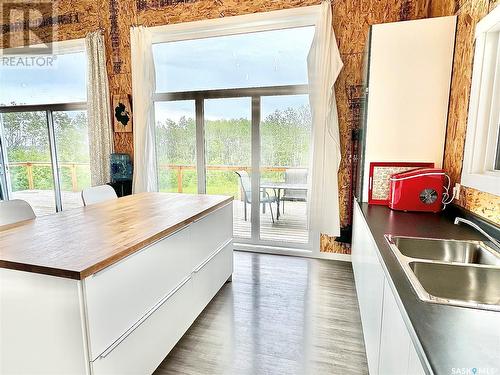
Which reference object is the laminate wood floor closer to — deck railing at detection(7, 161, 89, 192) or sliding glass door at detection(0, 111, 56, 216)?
deck railing at detection(7, 161, 89, 192)

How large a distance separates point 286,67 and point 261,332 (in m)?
2.85

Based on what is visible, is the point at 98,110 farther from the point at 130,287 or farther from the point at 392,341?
the point at 392,341

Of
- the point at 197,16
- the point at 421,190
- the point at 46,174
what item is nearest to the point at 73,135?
the point at 46,174

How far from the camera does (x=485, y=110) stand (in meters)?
1.70

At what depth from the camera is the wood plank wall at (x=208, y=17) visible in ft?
9.72

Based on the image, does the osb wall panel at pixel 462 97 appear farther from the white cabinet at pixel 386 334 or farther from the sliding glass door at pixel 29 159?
the sliding glass door at pixel 29 159

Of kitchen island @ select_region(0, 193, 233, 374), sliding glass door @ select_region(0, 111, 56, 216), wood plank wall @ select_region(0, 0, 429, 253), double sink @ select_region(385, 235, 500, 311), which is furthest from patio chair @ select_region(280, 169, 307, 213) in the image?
sliding glass door @ select_region(0, 111, 56, 216)

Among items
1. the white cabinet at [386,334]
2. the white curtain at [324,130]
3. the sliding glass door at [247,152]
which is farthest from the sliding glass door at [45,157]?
the white cabinet at [386,334]

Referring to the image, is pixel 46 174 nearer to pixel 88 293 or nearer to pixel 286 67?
pixel 286 67

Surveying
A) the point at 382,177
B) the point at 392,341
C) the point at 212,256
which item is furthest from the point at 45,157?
the point at 392,341

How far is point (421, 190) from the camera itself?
6.84 feet

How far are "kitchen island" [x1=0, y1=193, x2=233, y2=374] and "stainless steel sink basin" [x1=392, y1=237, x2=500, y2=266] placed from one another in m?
1.32

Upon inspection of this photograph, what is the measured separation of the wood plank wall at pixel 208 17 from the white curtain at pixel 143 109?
25 cm

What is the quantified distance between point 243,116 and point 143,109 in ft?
4.51
